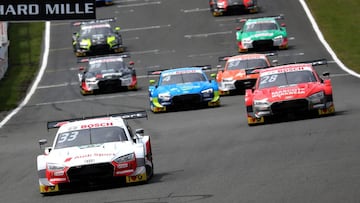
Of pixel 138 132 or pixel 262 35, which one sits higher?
pixel 138 132

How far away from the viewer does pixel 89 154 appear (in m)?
17.8

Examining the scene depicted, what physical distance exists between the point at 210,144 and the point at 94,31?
29.8 m

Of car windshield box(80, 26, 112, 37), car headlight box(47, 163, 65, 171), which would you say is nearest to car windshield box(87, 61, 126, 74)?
car windshield box(80, 26, 112, 37)

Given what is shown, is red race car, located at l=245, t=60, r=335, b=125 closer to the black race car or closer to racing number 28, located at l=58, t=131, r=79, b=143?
racing number 28, located at l=58, t=131, r=79, b=143

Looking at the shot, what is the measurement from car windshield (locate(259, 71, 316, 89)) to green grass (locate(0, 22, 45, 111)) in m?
13.6

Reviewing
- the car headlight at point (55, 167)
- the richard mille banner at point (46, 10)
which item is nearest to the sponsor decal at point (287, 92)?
the car headlight at point (55, 167)

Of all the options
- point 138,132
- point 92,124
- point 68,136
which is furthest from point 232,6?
point 68,136

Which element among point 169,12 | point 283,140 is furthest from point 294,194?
point 169,12

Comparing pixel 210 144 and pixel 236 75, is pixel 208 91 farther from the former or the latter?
pixel 210 144

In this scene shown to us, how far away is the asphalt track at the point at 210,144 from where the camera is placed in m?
16.0

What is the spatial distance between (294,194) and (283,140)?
311 inches

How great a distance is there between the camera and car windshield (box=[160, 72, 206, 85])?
34.1 metres

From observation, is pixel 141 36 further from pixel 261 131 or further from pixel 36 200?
pixel 36 200

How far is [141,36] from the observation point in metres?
57.2
